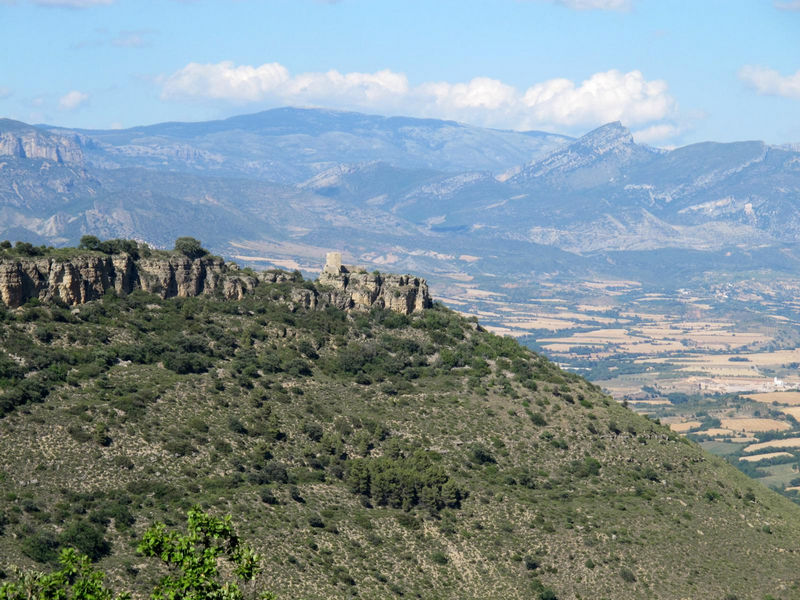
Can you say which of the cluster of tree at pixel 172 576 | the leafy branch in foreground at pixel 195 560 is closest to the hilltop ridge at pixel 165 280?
the cluster of tree at pixel 172 576

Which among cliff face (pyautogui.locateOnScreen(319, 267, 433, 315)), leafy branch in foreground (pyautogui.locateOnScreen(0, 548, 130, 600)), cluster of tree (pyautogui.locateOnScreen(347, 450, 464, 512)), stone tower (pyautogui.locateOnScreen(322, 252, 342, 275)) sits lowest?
cluster of tree (pyautogui.locateOnScreen(347, 450, 464, 512))

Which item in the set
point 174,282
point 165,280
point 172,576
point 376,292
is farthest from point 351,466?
point 172,576

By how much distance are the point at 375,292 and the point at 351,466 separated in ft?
121

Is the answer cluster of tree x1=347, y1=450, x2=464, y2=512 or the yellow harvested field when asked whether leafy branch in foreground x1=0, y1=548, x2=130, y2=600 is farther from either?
the yellow harvested field

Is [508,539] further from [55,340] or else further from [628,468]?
[55,340]

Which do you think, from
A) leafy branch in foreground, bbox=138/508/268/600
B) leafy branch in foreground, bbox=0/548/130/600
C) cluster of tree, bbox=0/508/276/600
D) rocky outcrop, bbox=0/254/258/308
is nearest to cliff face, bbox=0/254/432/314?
rocky outcrop, bbox=0/254/258/308

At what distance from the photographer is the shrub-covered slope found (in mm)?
69562

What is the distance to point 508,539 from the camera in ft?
256

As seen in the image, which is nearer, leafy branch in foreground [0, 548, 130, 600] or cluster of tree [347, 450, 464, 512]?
leafy branch in foreground [0, 548, 130, 600]

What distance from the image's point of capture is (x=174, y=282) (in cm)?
10794

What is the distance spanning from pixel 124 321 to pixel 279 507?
101ft

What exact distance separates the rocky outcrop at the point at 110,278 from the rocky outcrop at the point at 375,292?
350 inches

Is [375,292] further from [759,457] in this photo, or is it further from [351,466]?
[759,457]

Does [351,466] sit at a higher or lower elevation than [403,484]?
higher
